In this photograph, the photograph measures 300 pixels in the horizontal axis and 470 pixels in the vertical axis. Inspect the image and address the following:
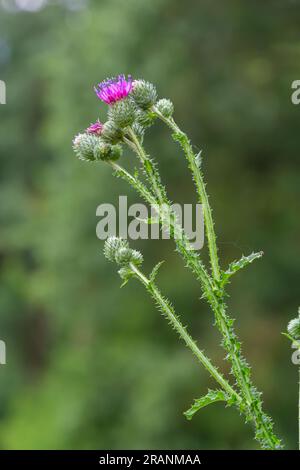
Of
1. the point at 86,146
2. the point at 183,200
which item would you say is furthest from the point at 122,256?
the point at 183,200

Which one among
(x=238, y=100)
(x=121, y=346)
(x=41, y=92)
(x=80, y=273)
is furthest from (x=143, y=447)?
(x=41, y=92)

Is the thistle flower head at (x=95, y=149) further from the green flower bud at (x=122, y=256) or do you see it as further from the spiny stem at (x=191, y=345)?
the spiny stem at (x=191, y=345)

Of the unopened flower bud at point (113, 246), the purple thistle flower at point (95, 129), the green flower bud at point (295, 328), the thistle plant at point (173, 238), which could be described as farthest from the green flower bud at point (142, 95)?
the green flower bud at point (295, 328)

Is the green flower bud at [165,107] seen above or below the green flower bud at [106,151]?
above

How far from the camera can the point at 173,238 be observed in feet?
5.53

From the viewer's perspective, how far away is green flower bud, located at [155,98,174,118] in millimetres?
1996

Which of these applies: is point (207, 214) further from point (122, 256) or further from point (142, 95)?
point (142, 95)

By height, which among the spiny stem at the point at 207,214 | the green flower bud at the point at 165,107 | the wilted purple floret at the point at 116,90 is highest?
the wilted purple floret at the point at 116,90

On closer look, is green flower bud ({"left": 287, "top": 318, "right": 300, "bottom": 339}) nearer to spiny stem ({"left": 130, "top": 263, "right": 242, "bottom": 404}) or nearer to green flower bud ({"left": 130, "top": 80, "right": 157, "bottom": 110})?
spiny stem ({"left": 130, "top": 263, "right": 242, "bottom": 404})

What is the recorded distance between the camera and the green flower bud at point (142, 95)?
1.99m

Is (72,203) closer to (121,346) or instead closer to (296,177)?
(121,346)

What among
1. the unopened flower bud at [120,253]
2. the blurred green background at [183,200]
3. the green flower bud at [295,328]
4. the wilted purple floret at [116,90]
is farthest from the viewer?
the blurred green background at [183,200]

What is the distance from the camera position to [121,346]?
1455 centimetres

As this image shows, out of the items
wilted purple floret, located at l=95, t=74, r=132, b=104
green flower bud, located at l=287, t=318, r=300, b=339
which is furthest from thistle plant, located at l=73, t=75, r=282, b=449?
green flower bud, located at l=287, t=318, r=300, b=339
